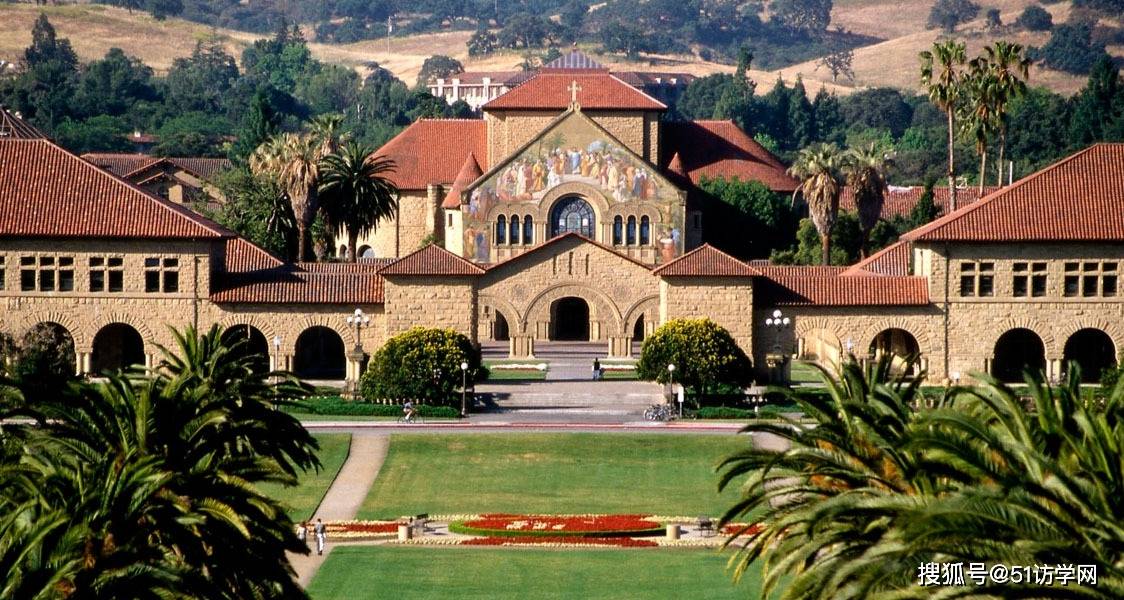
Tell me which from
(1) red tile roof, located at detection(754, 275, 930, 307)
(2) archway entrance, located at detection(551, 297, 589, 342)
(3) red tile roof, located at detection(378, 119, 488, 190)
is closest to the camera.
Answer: (1) red tile roof, located at detection(754, 275, 930, 307)

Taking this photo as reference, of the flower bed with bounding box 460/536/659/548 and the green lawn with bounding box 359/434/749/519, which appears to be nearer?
the flower bed with bounding box 460/536/659/548

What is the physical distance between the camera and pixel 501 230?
10388cm

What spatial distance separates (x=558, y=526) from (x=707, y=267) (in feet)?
90.3

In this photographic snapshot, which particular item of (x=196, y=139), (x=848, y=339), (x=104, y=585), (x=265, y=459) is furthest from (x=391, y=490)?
(x=196, y=139)

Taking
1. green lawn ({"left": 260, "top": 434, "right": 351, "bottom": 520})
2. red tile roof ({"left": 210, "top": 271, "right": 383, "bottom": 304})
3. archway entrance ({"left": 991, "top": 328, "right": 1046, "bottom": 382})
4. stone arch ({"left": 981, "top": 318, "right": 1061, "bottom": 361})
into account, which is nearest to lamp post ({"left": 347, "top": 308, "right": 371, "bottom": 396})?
red tile roof ({"left": 210, "top": 271, "right": 383, "bottom": 304})

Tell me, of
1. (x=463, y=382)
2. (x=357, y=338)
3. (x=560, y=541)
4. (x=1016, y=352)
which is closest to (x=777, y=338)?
(x=1016, y=352)

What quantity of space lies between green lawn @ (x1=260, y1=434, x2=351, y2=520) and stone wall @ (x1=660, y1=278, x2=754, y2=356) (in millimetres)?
16739

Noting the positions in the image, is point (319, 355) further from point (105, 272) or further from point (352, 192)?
point (352, 192)

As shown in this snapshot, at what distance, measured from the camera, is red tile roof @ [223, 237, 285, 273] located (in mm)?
88125

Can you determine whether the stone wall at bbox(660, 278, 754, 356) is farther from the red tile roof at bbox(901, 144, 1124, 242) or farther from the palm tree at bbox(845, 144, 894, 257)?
the palm tree at bbox(845, 144, 894, 257)

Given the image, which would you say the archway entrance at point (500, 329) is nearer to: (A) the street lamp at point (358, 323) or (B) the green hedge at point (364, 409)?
(A) the street lamp at point (358, 323)

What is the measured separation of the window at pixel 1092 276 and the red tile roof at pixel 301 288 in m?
22.4

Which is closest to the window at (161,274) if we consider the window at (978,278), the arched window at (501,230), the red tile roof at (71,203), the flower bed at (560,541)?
the red tile roof at (71,203)

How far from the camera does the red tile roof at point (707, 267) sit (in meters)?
80.8
